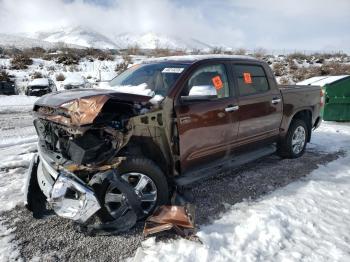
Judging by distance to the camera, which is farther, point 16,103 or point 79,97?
point 16,103

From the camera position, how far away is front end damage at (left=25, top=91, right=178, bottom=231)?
10.6 ft

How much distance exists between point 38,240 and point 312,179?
12.8ft

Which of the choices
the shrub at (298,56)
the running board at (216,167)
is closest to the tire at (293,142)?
the running board at (216,167)

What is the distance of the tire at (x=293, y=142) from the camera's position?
5973mm

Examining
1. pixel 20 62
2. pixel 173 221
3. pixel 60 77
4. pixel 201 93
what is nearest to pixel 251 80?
pixel 201 93

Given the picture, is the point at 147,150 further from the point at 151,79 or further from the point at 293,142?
the point at 293,142

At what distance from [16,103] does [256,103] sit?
12.1 m

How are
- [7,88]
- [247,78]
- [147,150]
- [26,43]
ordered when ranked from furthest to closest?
[26,43] < [7,88] < [247,78] < [147,150]

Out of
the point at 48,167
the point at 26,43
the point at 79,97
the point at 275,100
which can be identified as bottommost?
the point at 48,167

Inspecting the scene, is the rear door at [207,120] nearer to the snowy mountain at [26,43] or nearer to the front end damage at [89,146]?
the front end damage at [89,146]

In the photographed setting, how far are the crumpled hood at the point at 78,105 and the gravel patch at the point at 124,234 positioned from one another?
1178 millimetres

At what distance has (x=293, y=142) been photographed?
20.1 ft

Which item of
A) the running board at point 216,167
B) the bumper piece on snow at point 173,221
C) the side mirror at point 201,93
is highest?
the side mirror at point 201,93

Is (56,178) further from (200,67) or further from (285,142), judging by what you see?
(285,142)
